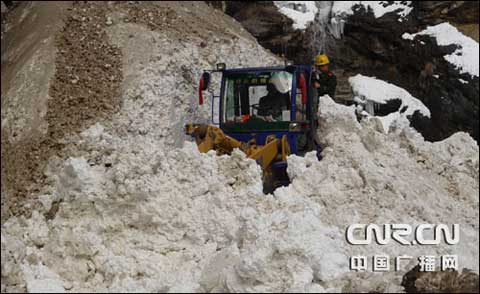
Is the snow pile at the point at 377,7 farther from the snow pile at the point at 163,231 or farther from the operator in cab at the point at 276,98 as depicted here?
the snow pile at the point at 163,231

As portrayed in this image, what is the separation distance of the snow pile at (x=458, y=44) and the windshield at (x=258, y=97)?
664 centimetres

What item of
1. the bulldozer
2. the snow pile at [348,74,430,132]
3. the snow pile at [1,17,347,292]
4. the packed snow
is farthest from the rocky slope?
the snow pile at [1,17,347,292]

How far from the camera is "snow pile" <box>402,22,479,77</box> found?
14.4 meters

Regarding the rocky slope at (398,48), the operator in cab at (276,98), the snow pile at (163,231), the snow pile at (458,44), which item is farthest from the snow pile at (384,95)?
the snow pile at (163,231)

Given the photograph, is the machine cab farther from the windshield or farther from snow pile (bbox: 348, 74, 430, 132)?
snow pile (bbox: 348, 74, 430, 132)

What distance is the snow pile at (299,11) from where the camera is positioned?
17.2 metres

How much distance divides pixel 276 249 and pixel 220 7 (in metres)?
13.0

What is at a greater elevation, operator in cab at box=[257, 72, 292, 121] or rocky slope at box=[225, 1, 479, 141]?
operator in cab at box=[257, 72, 292, 121]

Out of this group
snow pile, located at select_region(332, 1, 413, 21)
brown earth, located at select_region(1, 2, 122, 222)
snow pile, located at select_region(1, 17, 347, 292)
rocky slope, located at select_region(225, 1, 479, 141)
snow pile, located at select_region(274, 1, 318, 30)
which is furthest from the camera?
snow pile, located at select_region(274, 1, 318, 30)

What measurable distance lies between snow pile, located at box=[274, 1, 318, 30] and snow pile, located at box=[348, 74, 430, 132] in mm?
2007

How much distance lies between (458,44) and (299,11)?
4.34 m

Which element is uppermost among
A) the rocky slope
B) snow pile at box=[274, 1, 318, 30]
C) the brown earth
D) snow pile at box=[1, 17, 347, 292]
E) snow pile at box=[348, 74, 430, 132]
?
snow pile at box=[1, 17, 347, 292]

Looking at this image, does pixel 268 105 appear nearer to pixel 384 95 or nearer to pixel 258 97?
pixel 258 97

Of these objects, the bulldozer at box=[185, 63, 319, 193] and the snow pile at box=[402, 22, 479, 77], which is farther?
the snow pile at box=[402, 22, 479, 77]
